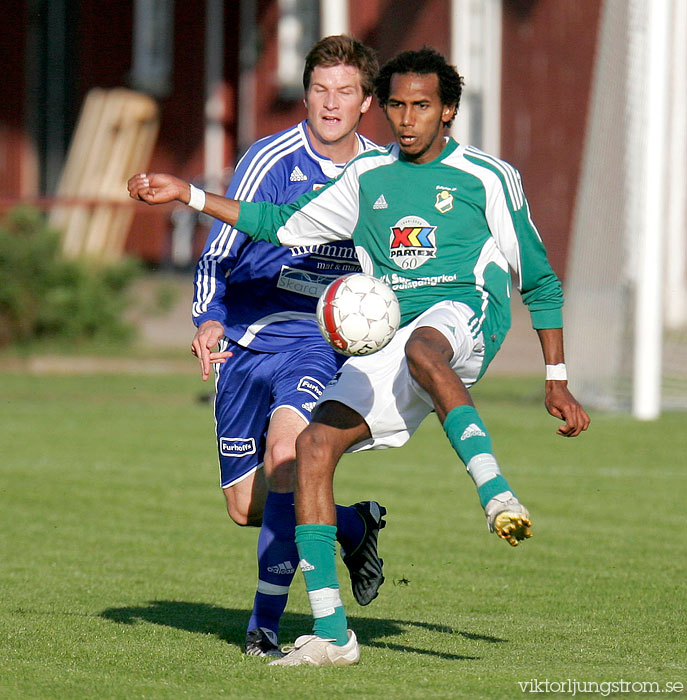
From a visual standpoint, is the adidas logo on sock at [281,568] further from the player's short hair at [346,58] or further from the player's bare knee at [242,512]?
the player's short hair at [346,58]

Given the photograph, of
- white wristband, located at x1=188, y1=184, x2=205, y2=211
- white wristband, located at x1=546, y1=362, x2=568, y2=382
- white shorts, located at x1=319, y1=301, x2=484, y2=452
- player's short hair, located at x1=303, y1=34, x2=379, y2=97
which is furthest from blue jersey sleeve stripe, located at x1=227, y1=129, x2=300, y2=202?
white wristband, located at x1=546, y1=362, x2=568, y2=382

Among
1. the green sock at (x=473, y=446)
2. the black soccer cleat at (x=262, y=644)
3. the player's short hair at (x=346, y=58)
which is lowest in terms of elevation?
the black soccer cleat at (x=262, y=644)

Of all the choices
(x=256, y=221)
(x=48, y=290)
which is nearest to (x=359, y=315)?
(x=256, y=221)

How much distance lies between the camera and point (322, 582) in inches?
191

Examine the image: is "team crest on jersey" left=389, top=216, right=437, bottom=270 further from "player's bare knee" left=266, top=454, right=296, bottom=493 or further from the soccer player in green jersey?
"player's bare knee" left=266, top=454, right=296, bottom=493

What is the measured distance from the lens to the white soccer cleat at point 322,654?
480 cm

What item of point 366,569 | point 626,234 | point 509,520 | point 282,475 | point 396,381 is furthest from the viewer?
point 626,234

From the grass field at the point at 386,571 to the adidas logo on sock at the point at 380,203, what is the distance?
1.68m


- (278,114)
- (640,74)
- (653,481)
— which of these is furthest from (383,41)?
(653,481)

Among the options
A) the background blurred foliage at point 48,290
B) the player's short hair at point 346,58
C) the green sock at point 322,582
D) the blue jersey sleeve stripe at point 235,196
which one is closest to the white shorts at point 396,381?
the green sock at point 322,582

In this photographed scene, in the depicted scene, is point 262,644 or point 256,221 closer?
point 262,644

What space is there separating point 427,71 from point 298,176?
3.21 ft

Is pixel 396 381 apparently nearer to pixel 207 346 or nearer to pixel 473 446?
pixel 473 446

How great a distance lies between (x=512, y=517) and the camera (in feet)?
14.3
